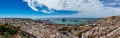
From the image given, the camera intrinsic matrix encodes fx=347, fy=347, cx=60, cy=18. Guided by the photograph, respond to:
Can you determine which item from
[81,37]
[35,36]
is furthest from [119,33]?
[35,36]

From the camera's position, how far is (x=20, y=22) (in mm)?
9312

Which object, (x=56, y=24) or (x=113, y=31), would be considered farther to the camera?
(x=56, y=24)

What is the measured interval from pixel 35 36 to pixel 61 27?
1.93m

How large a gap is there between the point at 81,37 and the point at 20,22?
479cm

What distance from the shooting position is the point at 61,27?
9445 millimetres

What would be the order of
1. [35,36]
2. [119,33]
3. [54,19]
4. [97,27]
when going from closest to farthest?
1. [119,33]
2. [97,27]
3. [35,36]
4. [54,19]

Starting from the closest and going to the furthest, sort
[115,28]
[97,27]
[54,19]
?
[115,28], [97,27], [54,19]

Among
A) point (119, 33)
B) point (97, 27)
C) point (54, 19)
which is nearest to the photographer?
point (119, 33)

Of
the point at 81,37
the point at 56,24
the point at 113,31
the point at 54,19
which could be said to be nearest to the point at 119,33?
the point at 113,31

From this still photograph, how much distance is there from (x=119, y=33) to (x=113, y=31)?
0.22 meters

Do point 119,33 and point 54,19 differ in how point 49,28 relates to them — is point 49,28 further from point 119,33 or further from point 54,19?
point 119,33

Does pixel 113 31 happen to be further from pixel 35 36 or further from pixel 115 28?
pixel 35 36

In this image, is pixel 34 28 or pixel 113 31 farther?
pixel 34 28

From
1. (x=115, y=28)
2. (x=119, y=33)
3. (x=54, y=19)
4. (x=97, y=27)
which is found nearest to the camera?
(x=119, y=33)
